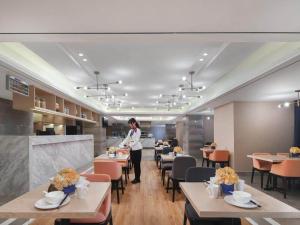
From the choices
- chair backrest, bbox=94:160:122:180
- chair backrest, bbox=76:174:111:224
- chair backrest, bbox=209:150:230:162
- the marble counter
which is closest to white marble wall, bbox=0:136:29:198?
the marble counter

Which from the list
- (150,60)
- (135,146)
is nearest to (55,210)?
(150,60)

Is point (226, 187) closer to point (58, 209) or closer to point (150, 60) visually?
point (58, 209)

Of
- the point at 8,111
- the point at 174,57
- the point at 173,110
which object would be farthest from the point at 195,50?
the point at 173,110

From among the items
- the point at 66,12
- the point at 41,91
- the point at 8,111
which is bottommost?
the point at 8,111

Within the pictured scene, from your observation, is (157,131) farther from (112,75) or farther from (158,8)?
(158,8)

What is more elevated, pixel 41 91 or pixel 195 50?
pixel 195 50

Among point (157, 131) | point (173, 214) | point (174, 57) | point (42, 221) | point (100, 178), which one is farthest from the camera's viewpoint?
point (157, 131)

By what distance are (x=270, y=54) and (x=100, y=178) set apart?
11.7ft

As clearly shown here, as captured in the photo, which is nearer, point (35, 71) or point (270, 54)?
point (270, 54)

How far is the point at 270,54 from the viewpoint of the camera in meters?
4.18

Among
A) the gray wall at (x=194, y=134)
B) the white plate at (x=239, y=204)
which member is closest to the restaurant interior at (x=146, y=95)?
the white plate at (x=239, y=204)

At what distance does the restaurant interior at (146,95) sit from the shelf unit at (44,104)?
0.11 ft

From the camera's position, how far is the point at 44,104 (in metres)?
5.77

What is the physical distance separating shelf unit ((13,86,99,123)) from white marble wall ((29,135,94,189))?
72 centimetres
